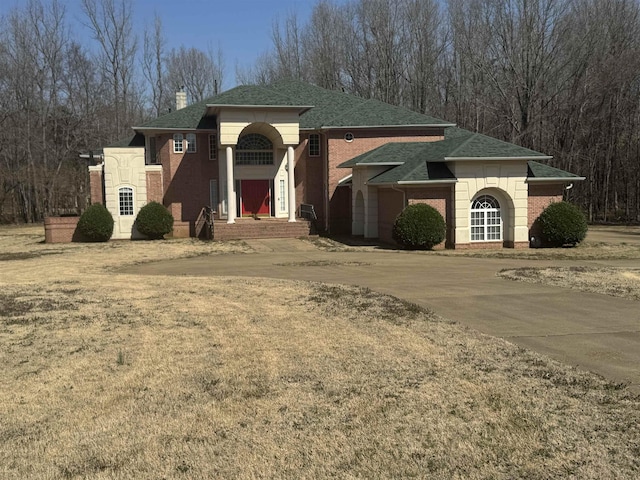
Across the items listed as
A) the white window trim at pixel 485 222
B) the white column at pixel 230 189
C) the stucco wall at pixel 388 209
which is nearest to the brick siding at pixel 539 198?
the white window trim at pixel 485 222

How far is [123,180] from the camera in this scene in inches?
1240

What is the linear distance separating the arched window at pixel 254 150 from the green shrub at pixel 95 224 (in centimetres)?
771

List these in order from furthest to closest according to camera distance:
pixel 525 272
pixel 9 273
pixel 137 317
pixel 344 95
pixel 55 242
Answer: pixel 344 95
pixel 55 242
pixel 9 273
pixel 525 272
pixel 137 317

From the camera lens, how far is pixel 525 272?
16.2 meters

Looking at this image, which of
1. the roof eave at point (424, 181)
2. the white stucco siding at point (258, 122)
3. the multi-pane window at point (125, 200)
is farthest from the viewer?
the multi-pane window at point (125, 200)

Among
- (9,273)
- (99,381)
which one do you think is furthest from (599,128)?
(99,381)

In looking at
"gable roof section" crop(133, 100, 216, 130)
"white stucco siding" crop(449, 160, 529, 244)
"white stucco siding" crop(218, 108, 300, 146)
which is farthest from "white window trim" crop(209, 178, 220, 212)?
"white stucco siding" crop(449, 160, 529, 244)

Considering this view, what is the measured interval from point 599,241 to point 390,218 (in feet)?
30.7

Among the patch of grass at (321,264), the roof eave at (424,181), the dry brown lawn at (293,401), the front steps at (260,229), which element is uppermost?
the roof eave at (424,181)

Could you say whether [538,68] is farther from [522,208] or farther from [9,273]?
[9,273]

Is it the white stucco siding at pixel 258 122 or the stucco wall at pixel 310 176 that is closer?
the white stucco siding at pixel 258 122

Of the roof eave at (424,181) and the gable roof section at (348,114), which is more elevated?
the gable roof section at (348,114)

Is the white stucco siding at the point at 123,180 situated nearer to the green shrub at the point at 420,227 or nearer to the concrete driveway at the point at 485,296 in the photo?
the concrete driveway at the point at 485,296

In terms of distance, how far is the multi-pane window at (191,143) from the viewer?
3303 cm
